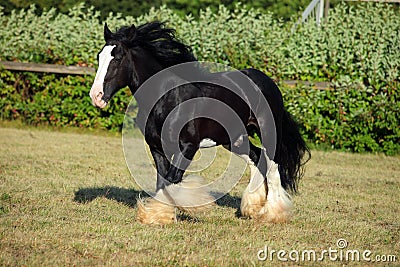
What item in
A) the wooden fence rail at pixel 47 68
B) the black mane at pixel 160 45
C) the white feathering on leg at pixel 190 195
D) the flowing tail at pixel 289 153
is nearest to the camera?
the white feathering on leg at pixel 190 195

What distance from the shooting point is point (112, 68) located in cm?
559

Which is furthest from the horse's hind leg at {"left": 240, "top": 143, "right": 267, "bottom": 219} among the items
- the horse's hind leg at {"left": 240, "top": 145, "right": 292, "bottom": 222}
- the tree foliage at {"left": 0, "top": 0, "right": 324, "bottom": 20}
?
the tree foliage at {"left": 0, "top": 0, "right": 324, "bottom": 20}

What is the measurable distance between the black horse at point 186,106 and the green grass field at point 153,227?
22.6 inches

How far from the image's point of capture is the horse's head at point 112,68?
548cm

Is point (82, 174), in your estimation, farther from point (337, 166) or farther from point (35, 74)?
point (35, 74)

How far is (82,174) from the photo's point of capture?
877 cm

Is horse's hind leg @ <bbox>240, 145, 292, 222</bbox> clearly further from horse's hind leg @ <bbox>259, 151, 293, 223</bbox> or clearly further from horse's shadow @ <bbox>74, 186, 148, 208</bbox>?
horse's shadow @ <bbox>74, 186, 148, 208</bbox>

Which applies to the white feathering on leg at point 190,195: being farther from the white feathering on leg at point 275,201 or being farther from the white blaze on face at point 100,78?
the white blaze on face at point 100,78

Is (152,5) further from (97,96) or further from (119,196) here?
(97,96)

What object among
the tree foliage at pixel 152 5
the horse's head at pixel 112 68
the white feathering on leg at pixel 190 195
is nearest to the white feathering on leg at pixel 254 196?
the white feathering on leg at pixel 190 195

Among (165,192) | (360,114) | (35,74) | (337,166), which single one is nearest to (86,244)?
(165,192)

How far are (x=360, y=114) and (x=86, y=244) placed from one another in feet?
26.9

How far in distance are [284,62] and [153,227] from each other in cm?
749

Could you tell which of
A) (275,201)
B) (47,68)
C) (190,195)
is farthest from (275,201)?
(47,68)
